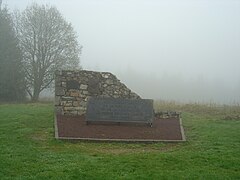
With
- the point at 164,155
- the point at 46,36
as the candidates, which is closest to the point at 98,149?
the point at 164,155

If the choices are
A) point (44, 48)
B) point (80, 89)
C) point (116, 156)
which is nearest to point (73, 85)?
point (80, 89)

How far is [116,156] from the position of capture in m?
8.93

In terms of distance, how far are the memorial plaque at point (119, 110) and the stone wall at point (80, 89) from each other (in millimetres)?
1864

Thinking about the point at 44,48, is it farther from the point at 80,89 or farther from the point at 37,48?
the point at 80,89

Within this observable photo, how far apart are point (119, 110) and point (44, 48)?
17558 millimetres

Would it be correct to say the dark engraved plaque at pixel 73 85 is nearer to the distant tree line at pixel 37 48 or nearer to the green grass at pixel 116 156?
the green grass at pixel 116 156

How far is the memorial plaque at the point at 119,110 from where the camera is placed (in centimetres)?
1350

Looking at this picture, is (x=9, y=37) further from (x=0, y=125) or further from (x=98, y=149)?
(x=98, y=149)

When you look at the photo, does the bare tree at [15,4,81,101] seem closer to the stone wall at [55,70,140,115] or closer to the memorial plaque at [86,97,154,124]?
the stone wall at [55,70,140,115]

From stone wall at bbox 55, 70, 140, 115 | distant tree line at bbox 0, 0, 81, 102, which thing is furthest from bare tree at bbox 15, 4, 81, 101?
stone wall at bbox 55, 70, 140, 115

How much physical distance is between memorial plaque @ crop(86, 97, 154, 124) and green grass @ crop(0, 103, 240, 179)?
5.14 ft

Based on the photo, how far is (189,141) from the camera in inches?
444

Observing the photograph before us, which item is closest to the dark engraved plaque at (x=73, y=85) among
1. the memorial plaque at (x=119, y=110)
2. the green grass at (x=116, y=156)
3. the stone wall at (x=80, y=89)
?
the stone wall at (x=80, y=89)

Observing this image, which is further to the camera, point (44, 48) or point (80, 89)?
point (44, 48)
